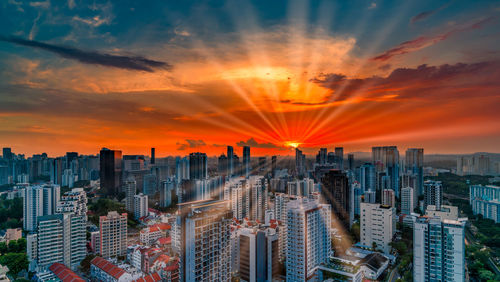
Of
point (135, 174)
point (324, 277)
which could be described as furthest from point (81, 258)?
point (135, 174)

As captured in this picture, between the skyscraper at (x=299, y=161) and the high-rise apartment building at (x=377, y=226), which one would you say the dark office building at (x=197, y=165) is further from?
the high-rise apartment building at (x=377, y=226)

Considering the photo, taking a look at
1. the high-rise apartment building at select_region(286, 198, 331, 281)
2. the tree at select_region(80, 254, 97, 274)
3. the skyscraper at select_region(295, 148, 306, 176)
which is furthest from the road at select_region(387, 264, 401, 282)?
the skyscraper at select_region(295, 148, 306, 176)

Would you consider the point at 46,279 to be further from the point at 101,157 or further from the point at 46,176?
the point at 46,176

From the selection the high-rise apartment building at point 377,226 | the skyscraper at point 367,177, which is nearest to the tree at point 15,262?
the high-rise apartment building at point 377,226

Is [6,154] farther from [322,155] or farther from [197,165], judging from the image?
[322,155]

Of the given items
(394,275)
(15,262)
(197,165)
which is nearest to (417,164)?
(394,275)

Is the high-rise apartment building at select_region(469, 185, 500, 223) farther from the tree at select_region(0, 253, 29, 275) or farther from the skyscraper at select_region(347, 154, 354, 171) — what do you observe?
the tree at select_region(0, 253, 29, 275)
